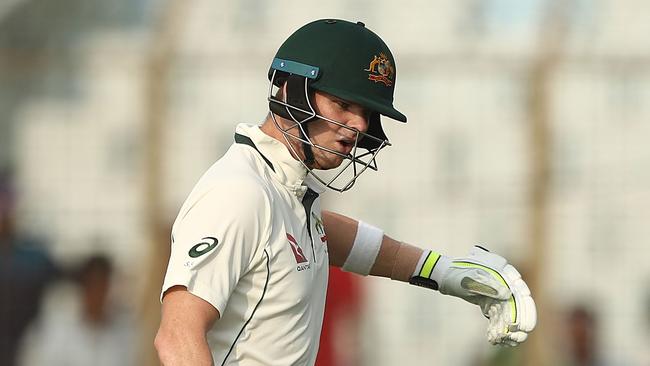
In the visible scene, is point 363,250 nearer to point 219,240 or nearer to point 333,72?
point 333,72

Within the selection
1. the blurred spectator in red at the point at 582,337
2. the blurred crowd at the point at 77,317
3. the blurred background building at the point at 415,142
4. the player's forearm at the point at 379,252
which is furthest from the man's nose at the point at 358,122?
the blurred spectator in red at the point at 582,337

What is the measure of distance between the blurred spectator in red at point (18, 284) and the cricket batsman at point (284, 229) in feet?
15.6

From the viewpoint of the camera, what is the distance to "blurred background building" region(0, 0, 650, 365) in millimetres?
9078

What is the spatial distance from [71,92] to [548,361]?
3.19m

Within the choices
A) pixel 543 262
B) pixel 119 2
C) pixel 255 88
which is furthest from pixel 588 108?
pixel 119 2

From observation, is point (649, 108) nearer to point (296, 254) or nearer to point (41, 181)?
point (41, 181)

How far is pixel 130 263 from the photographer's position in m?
9.27

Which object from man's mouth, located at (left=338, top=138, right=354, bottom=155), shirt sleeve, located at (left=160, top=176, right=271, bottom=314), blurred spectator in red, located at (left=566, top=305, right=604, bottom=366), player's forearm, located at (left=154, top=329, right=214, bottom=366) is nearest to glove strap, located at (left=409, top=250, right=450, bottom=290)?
man's mouth, located at (left=338, top=138, right=354, bottom=155)

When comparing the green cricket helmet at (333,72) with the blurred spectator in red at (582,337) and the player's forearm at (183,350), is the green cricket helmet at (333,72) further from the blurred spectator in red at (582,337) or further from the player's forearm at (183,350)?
the blurred spectator in red at (582,337)

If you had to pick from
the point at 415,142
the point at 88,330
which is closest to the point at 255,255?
the point at 88,330

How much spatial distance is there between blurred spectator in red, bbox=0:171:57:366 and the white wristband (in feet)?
14.3

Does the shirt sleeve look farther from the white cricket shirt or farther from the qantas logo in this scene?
the qantas logo

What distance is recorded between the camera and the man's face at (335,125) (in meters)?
4.54

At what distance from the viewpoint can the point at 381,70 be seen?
4.61 meters
